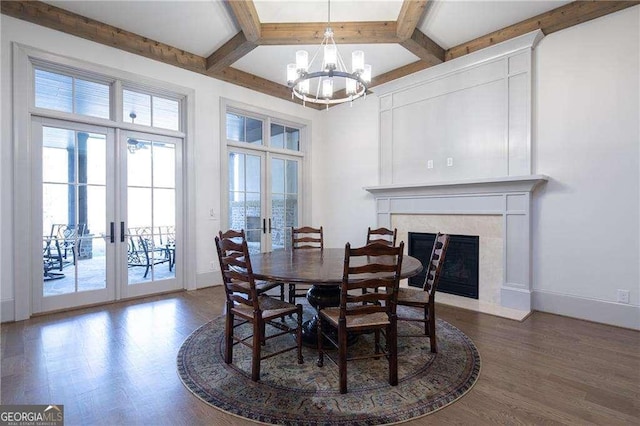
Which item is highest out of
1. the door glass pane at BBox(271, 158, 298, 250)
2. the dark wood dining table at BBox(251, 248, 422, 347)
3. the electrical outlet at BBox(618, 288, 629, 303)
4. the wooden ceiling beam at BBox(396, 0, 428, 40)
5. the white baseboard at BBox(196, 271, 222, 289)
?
the wooden ceiling beam at BBox(396, 0, 428, 40)

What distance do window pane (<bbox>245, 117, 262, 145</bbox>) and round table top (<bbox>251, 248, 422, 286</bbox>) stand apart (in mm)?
2705

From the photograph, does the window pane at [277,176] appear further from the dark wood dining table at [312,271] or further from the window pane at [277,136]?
the dark wood dining table at [312,271]

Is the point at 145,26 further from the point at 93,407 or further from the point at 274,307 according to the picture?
the point at 93,407

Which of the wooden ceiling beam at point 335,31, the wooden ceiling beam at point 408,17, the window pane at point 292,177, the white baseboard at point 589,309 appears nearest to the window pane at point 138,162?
the wooden ceiling beam at point 335,31

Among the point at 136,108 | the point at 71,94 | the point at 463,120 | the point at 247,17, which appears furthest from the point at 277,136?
the point at 463,120

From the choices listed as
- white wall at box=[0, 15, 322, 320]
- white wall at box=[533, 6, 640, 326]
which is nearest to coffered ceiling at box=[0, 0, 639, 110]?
white wall at box=[0, 15, 322, 320]

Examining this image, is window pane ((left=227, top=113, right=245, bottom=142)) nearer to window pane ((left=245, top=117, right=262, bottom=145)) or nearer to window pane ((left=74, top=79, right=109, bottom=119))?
window pane ((left=245, top=117, right=262, bottom=145))

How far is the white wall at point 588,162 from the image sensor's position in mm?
2990

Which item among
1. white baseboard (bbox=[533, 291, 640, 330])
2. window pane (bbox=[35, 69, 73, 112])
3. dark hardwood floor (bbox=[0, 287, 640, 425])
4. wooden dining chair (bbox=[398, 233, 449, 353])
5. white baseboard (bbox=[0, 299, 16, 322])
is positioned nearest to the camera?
dark hardwood floor (bbox=[0, 287, 640, 425])

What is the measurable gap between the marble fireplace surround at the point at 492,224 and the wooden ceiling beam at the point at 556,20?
1.63m

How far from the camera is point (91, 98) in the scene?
3.72 m

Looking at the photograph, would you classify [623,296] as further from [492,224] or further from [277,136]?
[277,136]

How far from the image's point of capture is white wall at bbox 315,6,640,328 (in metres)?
2.99

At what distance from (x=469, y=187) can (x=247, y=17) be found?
314 centimetres
